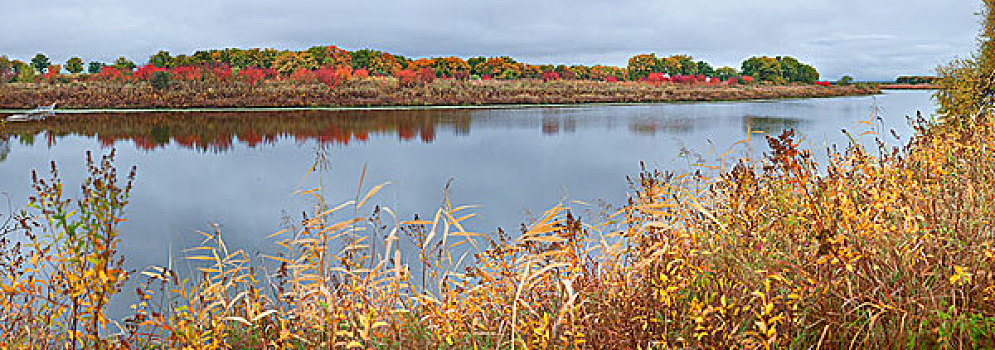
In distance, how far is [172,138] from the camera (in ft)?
47.3

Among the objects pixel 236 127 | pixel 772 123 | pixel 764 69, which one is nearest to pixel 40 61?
pixel 236 127

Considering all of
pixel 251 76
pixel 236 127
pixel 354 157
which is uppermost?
pixel 251 76

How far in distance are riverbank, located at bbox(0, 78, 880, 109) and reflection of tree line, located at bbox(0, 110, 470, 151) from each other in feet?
13.5

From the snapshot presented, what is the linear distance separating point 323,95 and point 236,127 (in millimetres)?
10506

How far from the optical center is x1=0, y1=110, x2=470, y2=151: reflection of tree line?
14117 mm

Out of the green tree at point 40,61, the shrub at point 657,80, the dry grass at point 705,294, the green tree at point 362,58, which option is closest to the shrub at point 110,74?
the green tree at point 40,61

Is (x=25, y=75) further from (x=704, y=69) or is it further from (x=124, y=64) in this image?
(x=704, y=69)

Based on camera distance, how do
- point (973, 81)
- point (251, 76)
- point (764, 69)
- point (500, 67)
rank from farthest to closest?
point (764, 69) < point (500, 67) < point (251, 76) < point (973, 81)

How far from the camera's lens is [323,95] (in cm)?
2705

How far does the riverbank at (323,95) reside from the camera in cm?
2473

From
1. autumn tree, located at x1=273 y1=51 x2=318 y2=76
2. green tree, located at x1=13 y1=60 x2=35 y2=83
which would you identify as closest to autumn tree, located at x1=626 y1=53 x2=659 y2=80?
autumn tree, located at x1=273 y1=51 x2=318 y2=76

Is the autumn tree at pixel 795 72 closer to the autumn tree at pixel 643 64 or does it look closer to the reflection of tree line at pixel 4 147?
the autumn tree at pixel 643 64

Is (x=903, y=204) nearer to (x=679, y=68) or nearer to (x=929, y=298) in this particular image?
(x=929, y=298)

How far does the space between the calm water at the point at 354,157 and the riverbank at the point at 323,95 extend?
15.3 ft
